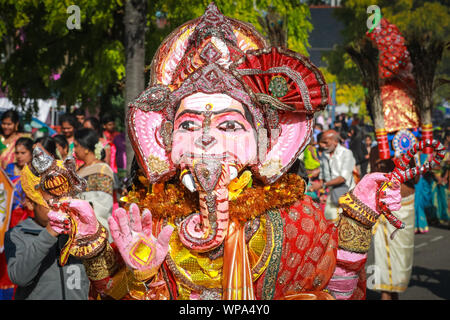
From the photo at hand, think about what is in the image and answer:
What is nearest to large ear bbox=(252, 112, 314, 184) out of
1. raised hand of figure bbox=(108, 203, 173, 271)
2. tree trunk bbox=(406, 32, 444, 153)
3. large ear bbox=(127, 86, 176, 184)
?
large ear bbox=(127, 86, 176, 184)

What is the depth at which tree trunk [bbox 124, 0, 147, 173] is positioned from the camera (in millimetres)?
5270

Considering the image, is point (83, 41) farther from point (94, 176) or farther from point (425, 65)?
point (425, 65)

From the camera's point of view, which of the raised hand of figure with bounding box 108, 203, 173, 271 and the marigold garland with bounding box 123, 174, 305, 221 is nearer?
the raised hand of figure with bounding box 108, 203, 173, 271

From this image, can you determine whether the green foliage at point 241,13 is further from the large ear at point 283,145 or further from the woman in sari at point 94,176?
the large ear at point 283,145

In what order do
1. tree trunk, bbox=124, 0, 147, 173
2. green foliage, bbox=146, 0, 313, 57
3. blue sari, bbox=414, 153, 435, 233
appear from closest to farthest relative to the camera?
tree trunk, bbox=124, 0, 147, 173 < green foliage, bbox=146, 0, 313, 57 < blue sari, bbox=414, 153, 435, 233

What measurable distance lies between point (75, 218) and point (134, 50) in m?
2.80

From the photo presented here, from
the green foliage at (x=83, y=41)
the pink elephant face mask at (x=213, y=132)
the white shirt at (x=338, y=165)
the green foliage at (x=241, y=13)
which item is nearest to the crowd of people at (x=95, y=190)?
the white shirt at (x=338, y=165)

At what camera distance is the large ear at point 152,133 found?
9.88 ft

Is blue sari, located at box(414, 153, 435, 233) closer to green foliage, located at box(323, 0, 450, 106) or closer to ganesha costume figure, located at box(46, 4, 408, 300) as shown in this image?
green foliage, located at box(323, 0, 450, 106)

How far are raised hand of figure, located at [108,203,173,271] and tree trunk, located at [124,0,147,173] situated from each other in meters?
2.59

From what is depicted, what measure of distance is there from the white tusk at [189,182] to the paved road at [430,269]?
4.41m

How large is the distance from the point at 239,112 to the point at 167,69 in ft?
1.80
